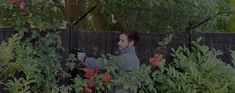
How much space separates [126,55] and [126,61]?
0.07 meters

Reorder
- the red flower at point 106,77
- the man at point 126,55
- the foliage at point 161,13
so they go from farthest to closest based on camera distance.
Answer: the foliage at point 161,13
the man at point 126,55
the red flower at point 106,77

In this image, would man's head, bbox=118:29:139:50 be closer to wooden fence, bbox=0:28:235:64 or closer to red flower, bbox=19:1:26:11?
wooden fence, bbox=0:28:235:64

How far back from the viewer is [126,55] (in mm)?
4109

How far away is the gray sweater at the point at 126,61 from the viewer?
406cm

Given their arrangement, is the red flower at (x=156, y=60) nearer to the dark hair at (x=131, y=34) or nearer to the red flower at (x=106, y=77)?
the dark hair at (x=131, y=34)

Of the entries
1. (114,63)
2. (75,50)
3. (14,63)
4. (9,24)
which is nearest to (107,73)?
(114,63)

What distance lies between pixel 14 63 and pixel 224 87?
6.49 ft

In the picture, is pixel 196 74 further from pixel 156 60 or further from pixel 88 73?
pixel 88 73

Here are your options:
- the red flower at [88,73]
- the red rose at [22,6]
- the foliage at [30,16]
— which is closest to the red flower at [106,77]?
the red flower at [88,73]

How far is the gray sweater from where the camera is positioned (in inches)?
160

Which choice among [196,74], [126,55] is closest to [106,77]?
[126,55]

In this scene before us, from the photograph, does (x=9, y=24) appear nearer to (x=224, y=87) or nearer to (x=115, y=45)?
(x=115, y=45)

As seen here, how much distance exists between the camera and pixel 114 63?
4020mm

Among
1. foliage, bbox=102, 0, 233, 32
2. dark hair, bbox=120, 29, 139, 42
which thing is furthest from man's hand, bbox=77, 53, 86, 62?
foliage, bbox=102, 0, 233, 32
